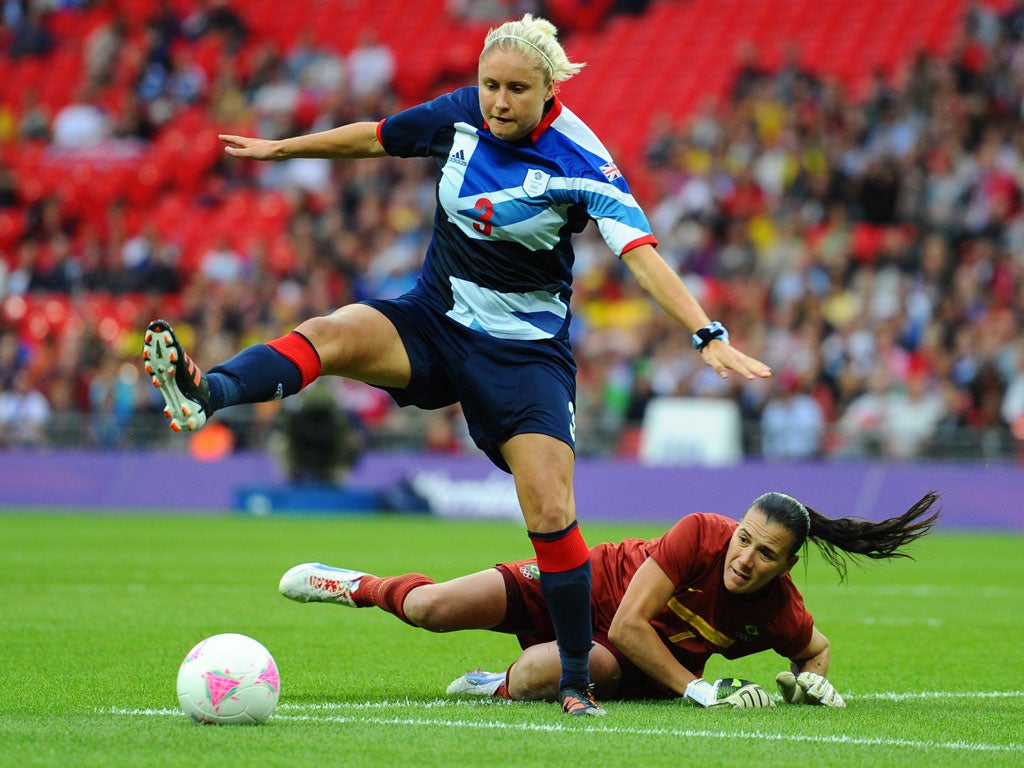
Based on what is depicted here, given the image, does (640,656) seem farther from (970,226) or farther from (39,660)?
(970,226)

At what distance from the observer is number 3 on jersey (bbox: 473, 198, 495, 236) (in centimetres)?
603

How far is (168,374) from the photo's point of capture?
16.9ft

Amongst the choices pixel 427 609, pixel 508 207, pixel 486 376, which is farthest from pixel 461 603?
pixel 508 207

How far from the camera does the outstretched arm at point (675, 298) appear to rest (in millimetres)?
5297

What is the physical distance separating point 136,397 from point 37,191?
6418 millimetres

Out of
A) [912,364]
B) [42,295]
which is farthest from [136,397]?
[912,364]

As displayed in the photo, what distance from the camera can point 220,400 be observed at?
212 inches

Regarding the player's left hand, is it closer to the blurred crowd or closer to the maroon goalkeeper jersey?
the maroon goalkeeper jersey

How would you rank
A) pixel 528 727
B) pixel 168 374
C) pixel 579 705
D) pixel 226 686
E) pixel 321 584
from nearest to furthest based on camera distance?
pixel 168 374
pixel 226 686
pixel 528 727
pixel 579 705
pixel 321 584

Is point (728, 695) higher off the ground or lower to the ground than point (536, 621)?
lower

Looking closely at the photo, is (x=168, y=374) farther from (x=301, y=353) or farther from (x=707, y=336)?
(x=707, y=336)

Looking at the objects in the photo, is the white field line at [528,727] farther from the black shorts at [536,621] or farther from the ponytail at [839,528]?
the ponytail at [839,528]

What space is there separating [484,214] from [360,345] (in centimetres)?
69

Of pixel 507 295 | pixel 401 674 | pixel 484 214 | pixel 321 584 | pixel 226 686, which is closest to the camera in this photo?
pixel 226 686
